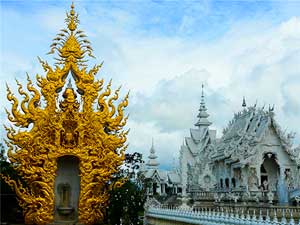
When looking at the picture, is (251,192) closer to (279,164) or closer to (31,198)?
(279,164)

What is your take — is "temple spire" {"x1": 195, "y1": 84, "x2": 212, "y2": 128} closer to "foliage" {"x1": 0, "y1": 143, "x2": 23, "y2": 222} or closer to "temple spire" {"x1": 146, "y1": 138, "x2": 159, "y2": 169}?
"temple spire" {"x1": 146, "y1": 138, "x2": 159, "y2": 169}

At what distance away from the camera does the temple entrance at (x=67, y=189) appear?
16802 mm

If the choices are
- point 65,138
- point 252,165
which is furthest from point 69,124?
point 252,165

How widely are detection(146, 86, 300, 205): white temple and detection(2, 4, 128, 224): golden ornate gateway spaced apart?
32.2 feet

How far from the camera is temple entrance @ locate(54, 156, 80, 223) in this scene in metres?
16.8

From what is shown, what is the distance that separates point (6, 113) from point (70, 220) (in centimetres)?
492

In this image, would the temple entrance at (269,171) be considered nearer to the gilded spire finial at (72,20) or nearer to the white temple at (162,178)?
the white temple at (162,178)

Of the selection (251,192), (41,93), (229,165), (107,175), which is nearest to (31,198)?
(107,175)

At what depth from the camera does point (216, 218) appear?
12.4 metres

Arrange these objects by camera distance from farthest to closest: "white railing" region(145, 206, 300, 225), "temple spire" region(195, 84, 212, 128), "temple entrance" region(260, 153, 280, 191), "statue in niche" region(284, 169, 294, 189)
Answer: "temple spire" region(195, 84, 212, 128)
"temple entrance" region(260, 153, 280, 191)
"statue in niche" region(284, 169, 294, 189)
"white railing" region(145, 206, 300, 225)

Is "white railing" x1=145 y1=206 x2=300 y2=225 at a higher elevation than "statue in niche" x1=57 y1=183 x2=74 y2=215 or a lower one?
lower

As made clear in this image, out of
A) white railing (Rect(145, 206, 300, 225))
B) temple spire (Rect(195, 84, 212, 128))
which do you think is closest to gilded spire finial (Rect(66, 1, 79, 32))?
white railing (Rect(145, 206, 300, 225))

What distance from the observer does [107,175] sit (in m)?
16.7

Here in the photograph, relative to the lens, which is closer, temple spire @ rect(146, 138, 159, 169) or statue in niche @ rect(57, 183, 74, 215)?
statue in niche @ rect(57, 183, 74, 215)
